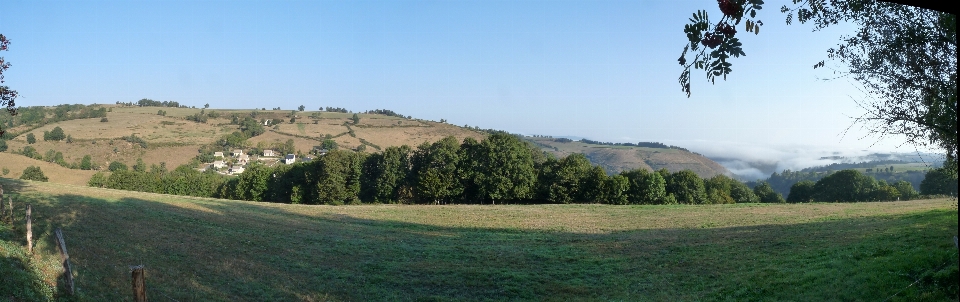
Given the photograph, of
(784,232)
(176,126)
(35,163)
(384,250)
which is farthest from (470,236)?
(176,126)

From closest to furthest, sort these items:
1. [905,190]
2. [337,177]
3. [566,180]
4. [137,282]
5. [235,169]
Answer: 1. [137,282]
2. [566,180]
3. [905,190]
4. [337,177]
5. [235,169]

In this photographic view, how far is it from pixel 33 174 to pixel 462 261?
84081 mm

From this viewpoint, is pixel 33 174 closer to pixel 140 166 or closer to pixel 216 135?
pixel 140 166

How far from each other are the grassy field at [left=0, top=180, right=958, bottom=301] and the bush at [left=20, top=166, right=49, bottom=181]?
59.4 m

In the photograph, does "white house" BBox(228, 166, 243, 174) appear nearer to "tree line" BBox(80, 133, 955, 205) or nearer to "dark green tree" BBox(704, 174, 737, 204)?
"tree line" BBox(80, 133, 955, 205)

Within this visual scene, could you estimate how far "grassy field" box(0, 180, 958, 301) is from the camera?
13.0 m

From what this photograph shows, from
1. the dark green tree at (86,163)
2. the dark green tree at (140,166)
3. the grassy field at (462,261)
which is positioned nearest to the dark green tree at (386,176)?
the grassy field at (462,261)

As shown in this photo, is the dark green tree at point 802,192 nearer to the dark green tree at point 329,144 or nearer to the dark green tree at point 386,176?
the dark green tree at point 386,176

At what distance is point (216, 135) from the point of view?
14512cm

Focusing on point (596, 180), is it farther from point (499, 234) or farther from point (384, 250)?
point (384, 250)

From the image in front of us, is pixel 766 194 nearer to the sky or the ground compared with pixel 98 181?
nearer to the sky

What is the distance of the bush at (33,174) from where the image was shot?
76025 millimetres

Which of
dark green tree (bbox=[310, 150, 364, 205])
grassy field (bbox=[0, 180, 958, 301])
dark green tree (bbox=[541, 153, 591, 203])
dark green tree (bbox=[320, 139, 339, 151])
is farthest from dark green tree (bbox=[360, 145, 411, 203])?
dark green tree (bbox=[320, 139, 339, 151])

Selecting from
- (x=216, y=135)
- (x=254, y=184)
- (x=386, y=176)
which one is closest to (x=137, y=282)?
(x=386, y=176)
